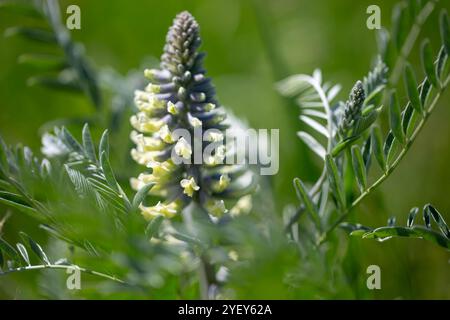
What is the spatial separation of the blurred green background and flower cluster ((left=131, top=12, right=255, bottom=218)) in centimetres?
75

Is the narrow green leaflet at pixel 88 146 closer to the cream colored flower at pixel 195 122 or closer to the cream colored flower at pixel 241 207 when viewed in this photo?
the cream colored flower at pixel 195 122

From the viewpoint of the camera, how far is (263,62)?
97.7 inches

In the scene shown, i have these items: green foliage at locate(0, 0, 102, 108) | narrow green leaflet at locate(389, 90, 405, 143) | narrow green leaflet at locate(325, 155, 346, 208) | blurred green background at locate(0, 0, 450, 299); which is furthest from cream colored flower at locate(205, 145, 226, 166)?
blurred green background at locate(0, 0, 450, 299)

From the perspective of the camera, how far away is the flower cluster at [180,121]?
1083 millimetres

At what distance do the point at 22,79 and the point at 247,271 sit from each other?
180 centimetres

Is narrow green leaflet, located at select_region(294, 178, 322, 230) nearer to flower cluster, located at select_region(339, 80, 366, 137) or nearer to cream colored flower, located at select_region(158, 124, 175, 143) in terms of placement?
flower cluster, located at select_region(339, 80, 366, 137)

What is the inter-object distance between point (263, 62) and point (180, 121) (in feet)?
4.70

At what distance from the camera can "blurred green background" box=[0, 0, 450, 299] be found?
78.4 inches

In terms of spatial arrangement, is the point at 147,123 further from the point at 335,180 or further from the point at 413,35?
the point at 413,35

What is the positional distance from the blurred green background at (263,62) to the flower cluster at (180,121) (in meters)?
0.75

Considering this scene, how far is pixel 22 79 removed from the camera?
230cm

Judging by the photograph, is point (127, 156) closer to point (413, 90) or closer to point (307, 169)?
point (307, 169)
